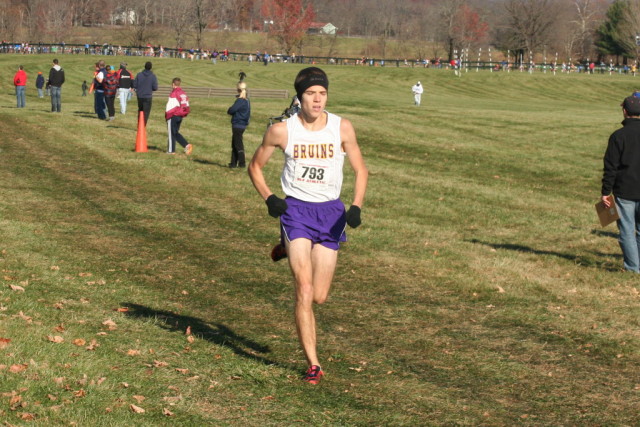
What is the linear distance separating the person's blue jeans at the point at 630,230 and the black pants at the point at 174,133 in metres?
13.8

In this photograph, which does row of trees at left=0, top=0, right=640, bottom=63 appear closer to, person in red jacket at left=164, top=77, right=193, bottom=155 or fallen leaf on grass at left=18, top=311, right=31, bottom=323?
person in red jacket at left=164, top=77, right=193, bottom=155

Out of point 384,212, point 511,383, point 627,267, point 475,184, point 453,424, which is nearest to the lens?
point 453,424

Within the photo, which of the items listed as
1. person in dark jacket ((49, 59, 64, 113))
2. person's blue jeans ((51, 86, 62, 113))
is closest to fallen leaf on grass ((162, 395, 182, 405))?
person in dark jacket ((49, 59, 64, 113))

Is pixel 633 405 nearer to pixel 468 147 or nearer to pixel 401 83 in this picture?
pixel 468 147

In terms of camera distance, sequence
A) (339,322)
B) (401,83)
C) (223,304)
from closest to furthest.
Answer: (339,322), (223,304), (401,83)

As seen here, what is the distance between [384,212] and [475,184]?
536cm

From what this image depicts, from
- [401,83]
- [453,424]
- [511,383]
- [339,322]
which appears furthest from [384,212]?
[401,83]

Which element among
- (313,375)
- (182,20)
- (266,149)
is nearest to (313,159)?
(266,149)

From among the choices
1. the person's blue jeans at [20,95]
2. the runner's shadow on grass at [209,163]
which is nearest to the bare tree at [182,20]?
the person's blue jeans at [20,95]

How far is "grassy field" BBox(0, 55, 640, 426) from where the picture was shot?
269 inches

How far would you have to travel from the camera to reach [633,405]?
7137 mm

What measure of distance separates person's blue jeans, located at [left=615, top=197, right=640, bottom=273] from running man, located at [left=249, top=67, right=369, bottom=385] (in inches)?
252

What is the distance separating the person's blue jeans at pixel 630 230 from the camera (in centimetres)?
1234

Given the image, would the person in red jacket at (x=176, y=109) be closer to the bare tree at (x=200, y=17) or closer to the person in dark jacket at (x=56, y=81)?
the person in dark jacket at (x=56, y=81)
